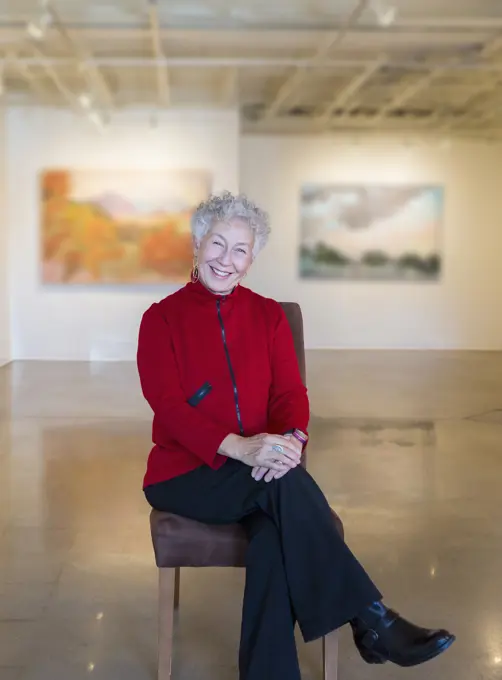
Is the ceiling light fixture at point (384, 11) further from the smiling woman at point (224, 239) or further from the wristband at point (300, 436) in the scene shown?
the wristband at point (300, 436)

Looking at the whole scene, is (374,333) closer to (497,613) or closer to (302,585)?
(497,613)

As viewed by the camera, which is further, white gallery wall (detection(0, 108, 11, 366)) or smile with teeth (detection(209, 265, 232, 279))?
white gallery wall (detection(0, 108, 11, 366))

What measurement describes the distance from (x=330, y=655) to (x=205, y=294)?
3.18 feet

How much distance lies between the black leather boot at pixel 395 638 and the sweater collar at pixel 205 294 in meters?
0.85

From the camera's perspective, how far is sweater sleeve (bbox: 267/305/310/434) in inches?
74.5

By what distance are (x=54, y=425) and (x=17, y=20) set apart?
11.2 feet

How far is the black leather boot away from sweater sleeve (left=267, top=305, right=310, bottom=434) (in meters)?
0.49

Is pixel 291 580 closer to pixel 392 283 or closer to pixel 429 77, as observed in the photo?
pixel 429 77

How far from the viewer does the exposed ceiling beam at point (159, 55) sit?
17.9ft

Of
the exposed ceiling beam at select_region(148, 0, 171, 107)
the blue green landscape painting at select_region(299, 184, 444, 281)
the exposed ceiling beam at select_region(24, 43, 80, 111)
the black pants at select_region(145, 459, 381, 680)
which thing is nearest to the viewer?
the black pants at select_region(145, 459, 381, 680)

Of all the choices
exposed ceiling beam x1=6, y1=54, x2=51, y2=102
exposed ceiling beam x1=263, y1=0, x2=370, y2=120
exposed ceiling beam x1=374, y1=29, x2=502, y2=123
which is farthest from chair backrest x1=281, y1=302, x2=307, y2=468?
exposed ceiling beam x1=6, y1=54, x2=51, y2=102

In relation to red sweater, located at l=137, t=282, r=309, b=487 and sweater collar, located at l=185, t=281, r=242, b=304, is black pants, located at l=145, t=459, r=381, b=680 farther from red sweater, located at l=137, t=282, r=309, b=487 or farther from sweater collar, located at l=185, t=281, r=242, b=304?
sweater collar, located at l=185, t=281, r=242, b=304

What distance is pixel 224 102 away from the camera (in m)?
8.45

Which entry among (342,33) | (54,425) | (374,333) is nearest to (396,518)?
(54,425)
